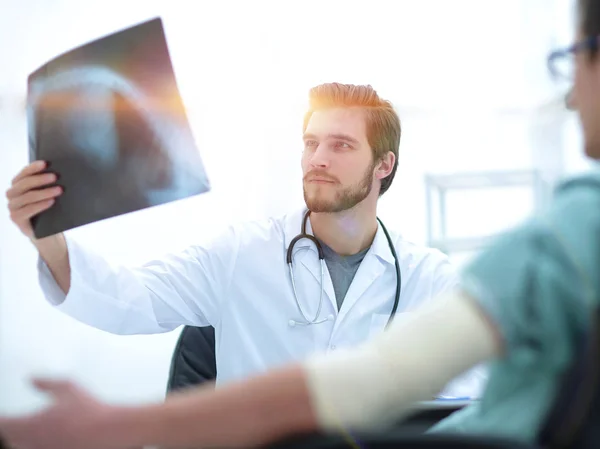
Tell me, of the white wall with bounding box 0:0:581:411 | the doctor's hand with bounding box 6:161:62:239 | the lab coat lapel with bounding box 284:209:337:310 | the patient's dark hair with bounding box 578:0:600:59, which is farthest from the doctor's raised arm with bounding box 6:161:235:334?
the white wall with bounding box 0:0:581:411

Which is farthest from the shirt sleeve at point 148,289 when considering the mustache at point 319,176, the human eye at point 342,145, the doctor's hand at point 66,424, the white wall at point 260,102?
the white wall at point 260,102

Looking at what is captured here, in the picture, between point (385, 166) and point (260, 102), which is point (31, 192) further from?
point (260, 102)

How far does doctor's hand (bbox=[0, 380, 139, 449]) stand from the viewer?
500 millimetres

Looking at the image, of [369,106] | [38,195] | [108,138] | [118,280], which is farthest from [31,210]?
[369,106]

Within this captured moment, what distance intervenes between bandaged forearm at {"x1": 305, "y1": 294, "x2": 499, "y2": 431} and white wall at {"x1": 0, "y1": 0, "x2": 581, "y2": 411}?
1.89 metres

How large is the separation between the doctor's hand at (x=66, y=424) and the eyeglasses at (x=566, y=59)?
0.54 metres

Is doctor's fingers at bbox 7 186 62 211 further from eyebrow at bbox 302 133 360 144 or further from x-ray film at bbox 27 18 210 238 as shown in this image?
eyebrow at bbox 302 133 360 144

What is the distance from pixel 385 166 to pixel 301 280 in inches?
18.9

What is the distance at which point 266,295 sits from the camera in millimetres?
1393

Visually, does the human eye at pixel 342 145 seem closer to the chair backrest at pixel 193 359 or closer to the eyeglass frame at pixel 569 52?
the chair backrest at pixel 193 359

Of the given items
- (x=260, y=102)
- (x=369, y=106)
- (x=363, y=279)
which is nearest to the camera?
(x=363, y=279)

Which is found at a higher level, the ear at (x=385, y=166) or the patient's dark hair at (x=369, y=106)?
the patient's dark hair at (x=369, y=106)

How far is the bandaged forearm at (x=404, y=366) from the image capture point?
0.49 m

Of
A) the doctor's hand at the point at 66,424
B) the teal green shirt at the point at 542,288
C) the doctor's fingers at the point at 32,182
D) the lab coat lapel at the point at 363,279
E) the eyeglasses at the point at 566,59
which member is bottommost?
the lab coat lapel at the point at 363,279
